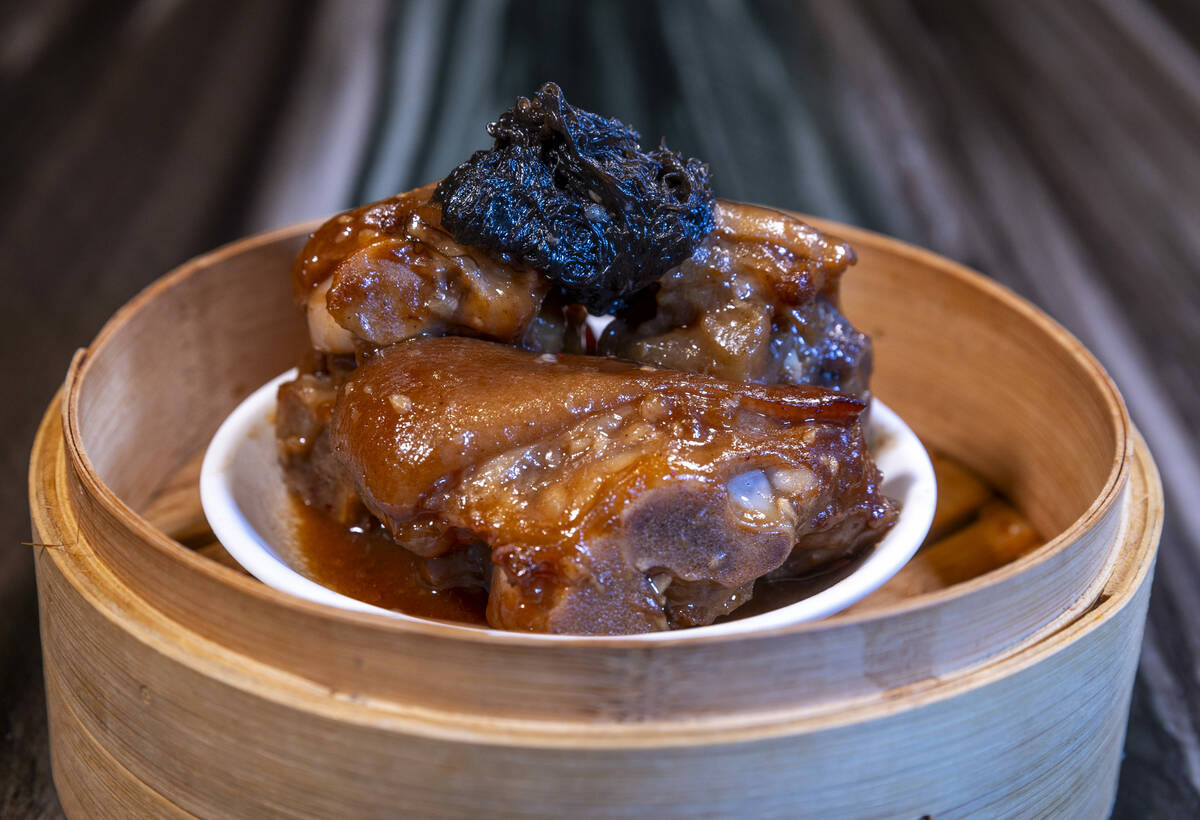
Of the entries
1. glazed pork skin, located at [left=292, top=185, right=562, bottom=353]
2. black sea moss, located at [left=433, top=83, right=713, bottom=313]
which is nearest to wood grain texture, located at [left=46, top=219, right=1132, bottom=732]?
glazed pork skin, located at [left=292, top=185, right=562, bottom=353]

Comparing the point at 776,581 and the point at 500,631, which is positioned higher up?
the point at 500,631

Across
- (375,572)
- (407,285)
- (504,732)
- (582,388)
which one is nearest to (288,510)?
(375,572)

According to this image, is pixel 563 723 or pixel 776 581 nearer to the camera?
pixel 563 723

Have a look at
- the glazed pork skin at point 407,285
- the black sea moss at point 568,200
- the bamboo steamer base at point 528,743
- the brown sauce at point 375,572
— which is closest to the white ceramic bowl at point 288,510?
the brown sauce at point 375,572

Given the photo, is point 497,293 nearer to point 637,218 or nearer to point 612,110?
point 637,218

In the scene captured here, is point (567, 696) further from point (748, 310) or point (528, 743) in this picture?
point (748, 310)

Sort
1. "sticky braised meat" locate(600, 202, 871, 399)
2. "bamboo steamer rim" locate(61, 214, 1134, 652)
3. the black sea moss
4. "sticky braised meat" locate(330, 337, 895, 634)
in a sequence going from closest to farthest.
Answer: "bamboo steamer rim" locate(61, 214, 1134, 652) → "sticky braised meat" locate(330, 337, 895, 634) → the black sea moss → "sticky braised meat" locate(600, 202, 871, 399)

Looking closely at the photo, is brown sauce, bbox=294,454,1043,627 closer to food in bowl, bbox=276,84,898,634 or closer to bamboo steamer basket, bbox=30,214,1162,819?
food in bowl, bbox=276,84,898,634
